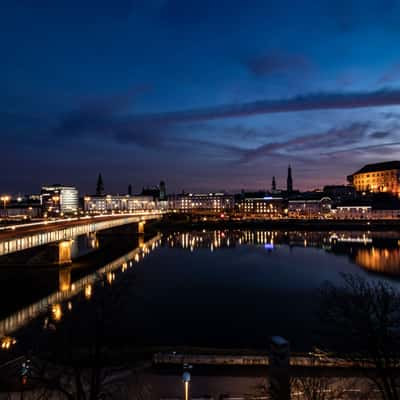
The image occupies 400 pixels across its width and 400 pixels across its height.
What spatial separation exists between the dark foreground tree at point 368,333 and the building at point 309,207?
4703 inches

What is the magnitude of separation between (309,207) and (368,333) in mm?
140704

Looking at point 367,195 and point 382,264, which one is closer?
point 382,264

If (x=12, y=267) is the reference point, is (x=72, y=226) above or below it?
above

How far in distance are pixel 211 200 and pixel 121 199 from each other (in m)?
51.6

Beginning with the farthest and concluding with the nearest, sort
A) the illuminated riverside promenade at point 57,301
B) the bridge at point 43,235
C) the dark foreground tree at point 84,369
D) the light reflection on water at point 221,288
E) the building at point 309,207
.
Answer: the building at point 309,207
the bridge at point 43,235
the illuminated riverside promenade at point 57,301
the light reflection on water at point 221,288
the dark foreground tree at point 84,369

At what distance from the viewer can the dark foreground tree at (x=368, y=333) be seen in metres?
10.6

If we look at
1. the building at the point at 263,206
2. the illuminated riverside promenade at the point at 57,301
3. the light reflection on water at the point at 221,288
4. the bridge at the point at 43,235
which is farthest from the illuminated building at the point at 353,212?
the illuminated riverside promenade at the point at 57,301

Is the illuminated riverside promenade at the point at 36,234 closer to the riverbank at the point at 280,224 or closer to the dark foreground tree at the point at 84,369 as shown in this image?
the dark foreground tree at the point at 84,369

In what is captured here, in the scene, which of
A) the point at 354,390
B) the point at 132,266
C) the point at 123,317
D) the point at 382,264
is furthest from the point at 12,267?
the point at 382,264

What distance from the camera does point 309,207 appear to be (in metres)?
147

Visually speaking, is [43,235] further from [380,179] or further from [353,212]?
[380,179]

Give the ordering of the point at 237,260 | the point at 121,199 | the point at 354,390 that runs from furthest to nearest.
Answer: the point at 121,199 < the point at 237,260 < the point at 354,390

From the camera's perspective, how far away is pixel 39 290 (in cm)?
3531

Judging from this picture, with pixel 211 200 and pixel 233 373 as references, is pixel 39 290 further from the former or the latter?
pixel 211 200
